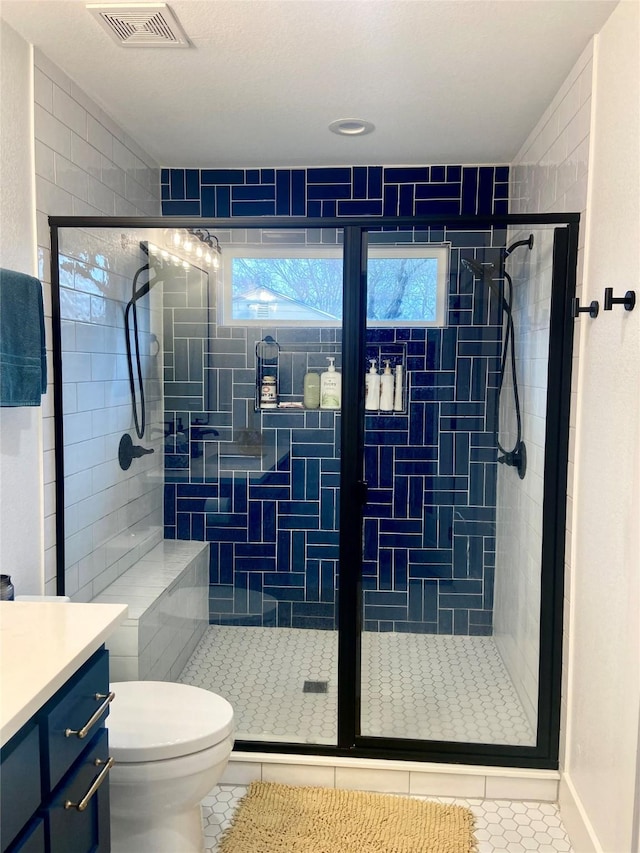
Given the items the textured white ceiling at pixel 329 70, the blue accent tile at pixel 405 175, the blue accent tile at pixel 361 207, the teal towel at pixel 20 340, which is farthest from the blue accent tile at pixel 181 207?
the teal towel at pixel 20 340

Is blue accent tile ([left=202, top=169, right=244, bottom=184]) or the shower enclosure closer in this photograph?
the shower enclosure

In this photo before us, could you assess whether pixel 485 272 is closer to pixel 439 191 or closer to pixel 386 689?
pixel 439 191

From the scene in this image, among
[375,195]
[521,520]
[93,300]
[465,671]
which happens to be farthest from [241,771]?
[375,195]

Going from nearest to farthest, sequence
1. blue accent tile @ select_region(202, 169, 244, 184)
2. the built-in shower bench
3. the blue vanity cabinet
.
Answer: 1. the blue vanity cabinet
2. the built-in shower bench
3. blue accent tile @ select_region(202, 169, 244, 184)

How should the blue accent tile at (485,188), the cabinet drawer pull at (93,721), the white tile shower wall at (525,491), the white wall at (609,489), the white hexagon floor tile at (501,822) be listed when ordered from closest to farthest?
the cabinet drawer pull at (93,721) < the white wall at (609,489) < the white hexagon floor tile at (501,822) < the white tile shower wall at (525,491) < the blue accent tile at (485,188)

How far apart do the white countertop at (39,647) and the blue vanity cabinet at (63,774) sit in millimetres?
57

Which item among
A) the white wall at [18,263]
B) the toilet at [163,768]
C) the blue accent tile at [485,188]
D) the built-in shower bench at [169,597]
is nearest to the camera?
the toilet at [163,768]

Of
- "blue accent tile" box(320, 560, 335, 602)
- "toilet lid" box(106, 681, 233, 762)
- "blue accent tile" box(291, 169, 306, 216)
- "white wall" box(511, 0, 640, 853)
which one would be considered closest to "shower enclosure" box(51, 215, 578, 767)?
"blue accent tile" box(320, 560, 335, 602)

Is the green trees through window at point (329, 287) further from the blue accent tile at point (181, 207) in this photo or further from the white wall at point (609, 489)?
the blue accent tile at point (181, 207)

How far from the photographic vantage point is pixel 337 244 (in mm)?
2342

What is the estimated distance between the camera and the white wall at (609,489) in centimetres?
169

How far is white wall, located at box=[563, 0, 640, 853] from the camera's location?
169cm

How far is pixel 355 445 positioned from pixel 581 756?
1.26 meters

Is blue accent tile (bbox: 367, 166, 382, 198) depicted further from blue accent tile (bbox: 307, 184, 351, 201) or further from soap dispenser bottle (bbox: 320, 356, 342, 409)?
soap dispenser bottle (bbox: 320, 356, 342, 409)
